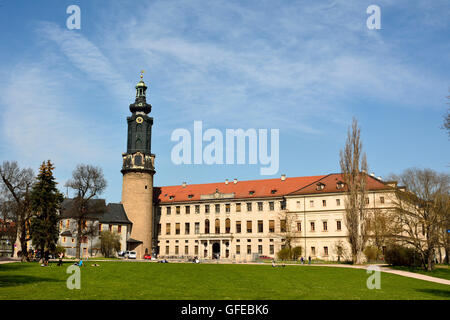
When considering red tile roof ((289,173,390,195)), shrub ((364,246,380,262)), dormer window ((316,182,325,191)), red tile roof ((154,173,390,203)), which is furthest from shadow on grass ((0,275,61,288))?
dormer window ((316,182,325,191))

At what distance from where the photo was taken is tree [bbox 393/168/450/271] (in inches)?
1825

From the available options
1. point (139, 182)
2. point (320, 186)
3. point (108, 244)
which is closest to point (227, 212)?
point (139, 182)

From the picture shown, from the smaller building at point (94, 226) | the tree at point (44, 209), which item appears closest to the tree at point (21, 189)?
the tree at point (44, 209)

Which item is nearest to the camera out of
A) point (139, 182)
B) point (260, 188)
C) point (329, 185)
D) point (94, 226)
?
point (329, 185)

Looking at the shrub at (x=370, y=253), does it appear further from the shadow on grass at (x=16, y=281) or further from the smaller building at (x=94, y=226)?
the shadow on grass at (x=16, y=281)

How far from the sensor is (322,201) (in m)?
73.4

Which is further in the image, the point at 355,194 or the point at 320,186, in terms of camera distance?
the point at 320,186

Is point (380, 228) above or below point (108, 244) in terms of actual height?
above

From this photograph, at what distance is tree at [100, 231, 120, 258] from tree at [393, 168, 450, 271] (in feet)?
157

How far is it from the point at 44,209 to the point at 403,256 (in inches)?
1586

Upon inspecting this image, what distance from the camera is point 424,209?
158 feet

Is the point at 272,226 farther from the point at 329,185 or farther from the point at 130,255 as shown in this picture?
the point at 130,255

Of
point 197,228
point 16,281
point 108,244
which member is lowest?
point 108,244
